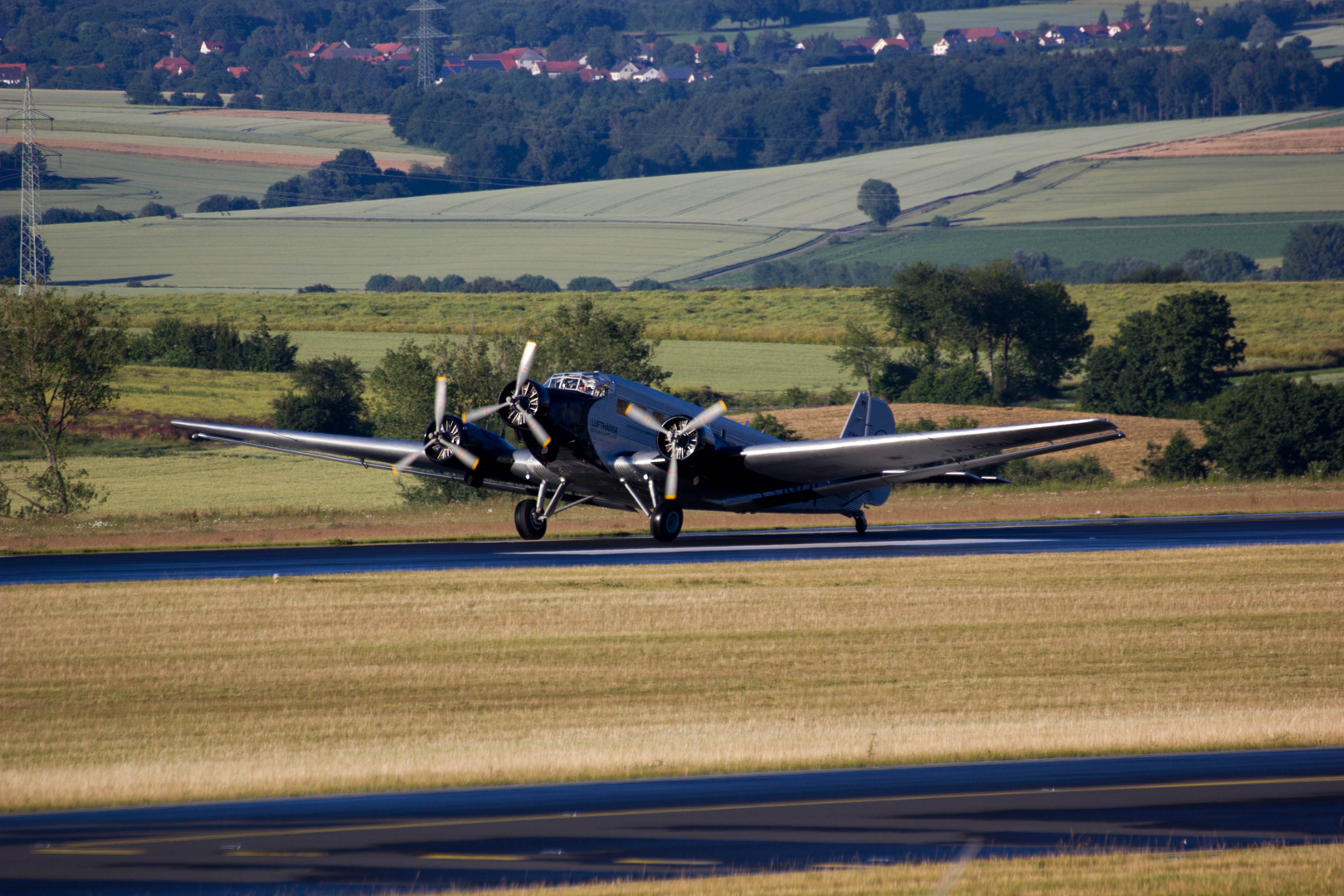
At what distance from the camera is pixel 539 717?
2116cm

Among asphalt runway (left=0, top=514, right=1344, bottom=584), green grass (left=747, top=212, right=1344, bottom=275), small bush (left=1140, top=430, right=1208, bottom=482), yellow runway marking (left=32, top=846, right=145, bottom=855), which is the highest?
green grass (left=747, top=212, right=1344, bottom=275)

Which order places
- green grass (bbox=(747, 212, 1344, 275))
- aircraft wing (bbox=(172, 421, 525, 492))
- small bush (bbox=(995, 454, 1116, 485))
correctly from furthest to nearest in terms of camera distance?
1. green grass (bbox=(747, 212, 1344, 275))
2. small bush (bbox=(995, 454, 1116, 485))
3. aircraft wing (bbox=(172, 421, 525, 492))

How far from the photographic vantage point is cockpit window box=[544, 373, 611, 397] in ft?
114

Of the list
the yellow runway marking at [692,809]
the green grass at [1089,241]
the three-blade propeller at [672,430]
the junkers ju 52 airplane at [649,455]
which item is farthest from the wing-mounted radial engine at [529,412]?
the green grass at [1089,241]

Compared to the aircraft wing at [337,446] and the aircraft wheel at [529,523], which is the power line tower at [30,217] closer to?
the aircraft wing at [337,446]

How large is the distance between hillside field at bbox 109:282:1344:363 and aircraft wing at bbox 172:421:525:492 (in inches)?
2224

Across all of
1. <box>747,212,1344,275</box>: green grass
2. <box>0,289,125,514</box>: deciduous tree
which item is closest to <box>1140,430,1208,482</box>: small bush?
<box>0,289,125,514</box>: deciduous tree

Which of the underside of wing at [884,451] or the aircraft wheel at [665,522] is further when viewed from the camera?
the aircraft wheel at [665,522]

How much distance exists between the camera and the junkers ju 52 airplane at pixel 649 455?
1345 inches

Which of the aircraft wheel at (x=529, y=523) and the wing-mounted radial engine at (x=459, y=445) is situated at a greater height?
the wing-mounted radial engine at (x=459, y=445)

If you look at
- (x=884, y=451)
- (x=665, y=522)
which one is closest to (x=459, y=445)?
(x=665, y=522)

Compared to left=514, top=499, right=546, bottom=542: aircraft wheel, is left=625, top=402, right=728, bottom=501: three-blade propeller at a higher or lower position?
higher

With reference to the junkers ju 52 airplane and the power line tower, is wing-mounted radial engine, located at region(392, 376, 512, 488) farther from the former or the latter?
the power line tower

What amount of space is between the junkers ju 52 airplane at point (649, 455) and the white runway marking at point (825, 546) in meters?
2.16
